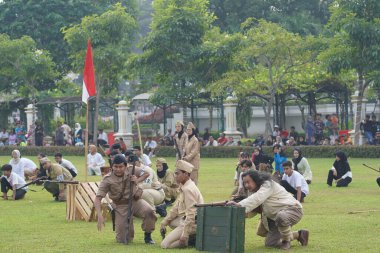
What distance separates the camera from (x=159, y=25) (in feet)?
144

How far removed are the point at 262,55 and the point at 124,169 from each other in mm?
29588

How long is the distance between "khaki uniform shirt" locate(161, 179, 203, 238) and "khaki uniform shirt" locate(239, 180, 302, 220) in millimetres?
963

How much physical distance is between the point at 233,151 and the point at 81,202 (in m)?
22.5

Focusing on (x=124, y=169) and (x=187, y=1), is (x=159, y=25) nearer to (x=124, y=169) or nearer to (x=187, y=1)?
(x=187, y=1)

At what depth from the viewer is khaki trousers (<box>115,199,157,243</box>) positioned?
1405 centimetres

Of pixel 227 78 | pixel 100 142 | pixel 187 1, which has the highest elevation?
pixel 187 1

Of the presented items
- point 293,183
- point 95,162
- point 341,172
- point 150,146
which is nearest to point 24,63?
point 150,146

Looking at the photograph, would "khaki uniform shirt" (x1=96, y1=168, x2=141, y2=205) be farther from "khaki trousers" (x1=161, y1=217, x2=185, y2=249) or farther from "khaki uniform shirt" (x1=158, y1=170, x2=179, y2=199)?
"khaki uniform shirt" (x1=158, y1=170, x2=179, y2=199)

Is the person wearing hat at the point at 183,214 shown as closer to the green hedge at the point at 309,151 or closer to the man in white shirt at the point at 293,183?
the man in white shirt at the point at 293,183

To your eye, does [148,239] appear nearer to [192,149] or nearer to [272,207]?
[272,207]

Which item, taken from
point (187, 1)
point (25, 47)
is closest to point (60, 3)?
point (25, 47)

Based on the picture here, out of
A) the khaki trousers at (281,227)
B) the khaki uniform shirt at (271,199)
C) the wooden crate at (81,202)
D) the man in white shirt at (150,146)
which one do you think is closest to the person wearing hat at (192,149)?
the wooden crate at (81,202)

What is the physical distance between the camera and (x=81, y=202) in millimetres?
17688

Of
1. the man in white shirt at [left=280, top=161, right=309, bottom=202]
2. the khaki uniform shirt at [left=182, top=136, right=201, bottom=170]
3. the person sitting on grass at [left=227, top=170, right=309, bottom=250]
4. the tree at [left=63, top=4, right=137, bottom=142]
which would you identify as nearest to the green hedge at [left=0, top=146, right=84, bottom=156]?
the tree at [left=63, top=4, right=137, bottom=142]
